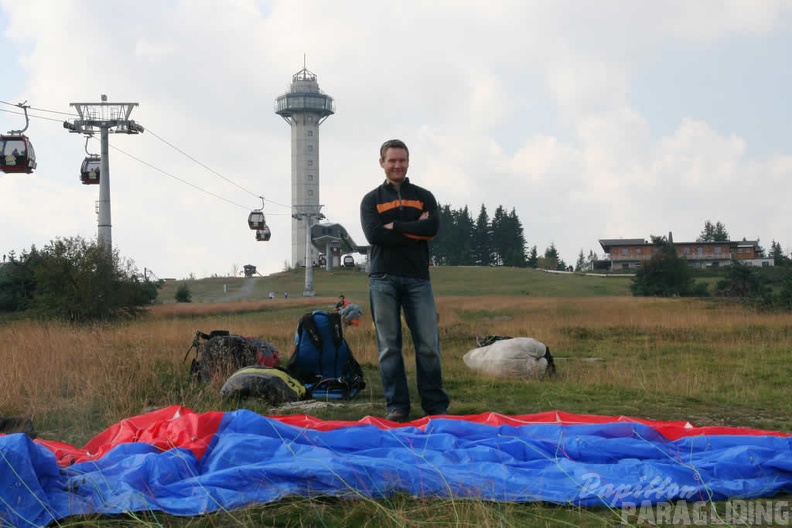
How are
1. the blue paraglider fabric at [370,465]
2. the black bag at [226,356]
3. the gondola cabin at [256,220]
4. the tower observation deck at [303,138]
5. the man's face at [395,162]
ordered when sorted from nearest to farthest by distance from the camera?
the blue paraglider fabric at [370,465] → the man's face at [395,162] → the black bag at [226,356] → the gondola cabin at [256,220] → the tower observation deck at [303,138]

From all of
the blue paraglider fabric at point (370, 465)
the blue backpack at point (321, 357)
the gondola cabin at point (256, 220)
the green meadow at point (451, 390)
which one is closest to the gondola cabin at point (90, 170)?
the gondola cabin at point (256, 220)

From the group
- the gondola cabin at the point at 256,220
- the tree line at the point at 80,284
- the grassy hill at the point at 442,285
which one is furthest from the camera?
the grassy hill at the point at 442,285

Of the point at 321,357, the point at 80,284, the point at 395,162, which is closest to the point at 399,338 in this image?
the point at 395,162

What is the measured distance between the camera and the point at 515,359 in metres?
7.61

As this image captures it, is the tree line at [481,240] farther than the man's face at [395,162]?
Yes

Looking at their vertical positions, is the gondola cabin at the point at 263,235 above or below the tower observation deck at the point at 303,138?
below

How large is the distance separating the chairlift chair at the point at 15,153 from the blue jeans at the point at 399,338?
576 inches

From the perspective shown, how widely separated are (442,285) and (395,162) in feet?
194

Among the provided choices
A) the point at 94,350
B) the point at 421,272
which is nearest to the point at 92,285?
the point at 94,350

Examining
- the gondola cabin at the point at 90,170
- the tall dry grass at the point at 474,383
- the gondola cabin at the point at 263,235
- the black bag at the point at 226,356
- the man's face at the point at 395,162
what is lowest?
the tall dry grass at the point at 474,383

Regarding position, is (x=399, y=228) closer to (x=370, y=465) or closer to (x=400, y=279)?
(x=400, y=279)

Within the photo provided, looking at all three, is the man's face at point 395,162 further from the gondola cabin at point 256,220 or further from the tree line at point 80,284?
the gondola cabin at point 256,220

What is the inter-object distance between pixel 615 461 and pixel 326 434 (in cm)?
144

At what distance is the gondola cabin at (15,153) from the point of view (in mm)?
17188
